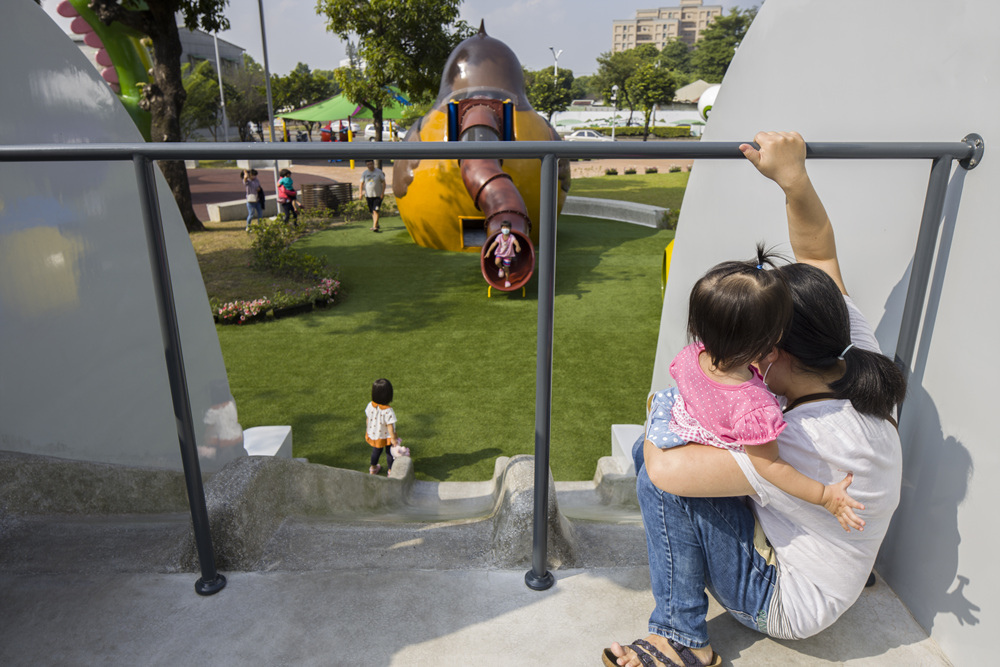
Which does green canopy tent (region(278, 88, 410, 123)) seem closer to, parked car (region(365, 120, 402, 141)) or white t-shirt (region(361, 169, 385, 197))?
parked car (region(365, 120, 402, 141))

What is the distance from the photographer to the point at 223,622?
1.71 m

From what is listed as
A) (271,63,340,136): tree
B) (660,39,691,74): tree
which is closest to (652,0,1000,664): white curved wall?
(271,63,340,136): tree

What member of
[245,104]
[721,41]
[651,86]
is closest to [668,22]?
[721,41]

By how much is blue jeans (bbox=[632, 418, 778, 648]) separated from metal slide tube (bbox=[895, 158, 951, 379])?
0.64 metres

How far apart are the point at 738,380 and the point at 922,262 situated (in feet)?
2.40

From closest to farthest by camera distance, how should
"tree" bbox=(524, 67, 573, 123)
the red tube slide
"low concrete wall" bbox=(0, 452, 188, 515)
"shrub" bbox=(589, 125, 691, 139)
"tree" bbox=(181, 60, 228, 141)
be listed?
1. "low concrete wall" bbox=(0, 452, 188, 515)
2. the red tube slide
3. "tree" bbox=(181, 60, 228, 141)
4. "shrub" bbox=(589, 125, 691, 139)
5. "tree" bbox=(524, 67, 573, 123)

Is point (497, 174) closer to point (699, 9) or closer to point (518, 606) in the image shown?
point (518, 606)

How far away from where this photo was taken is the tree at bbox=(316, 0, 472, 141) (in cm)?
2045

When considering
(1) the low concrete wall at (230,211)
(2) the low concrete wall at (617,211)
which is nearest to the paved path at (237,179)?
(1) the low concrete wall at (230,211)

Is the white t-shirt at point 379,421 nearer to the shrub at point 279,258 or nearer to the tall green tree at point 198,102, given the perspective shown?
the shrub at point 279,258

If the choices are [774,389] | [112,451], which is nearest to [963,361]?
→ [774,389]

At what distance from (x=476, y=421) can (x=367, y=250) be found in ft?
24.1

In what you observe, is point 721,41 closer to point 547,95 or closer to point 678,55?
point 678,55

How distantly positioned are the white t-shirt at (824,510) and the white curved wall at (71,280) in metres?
2.65
